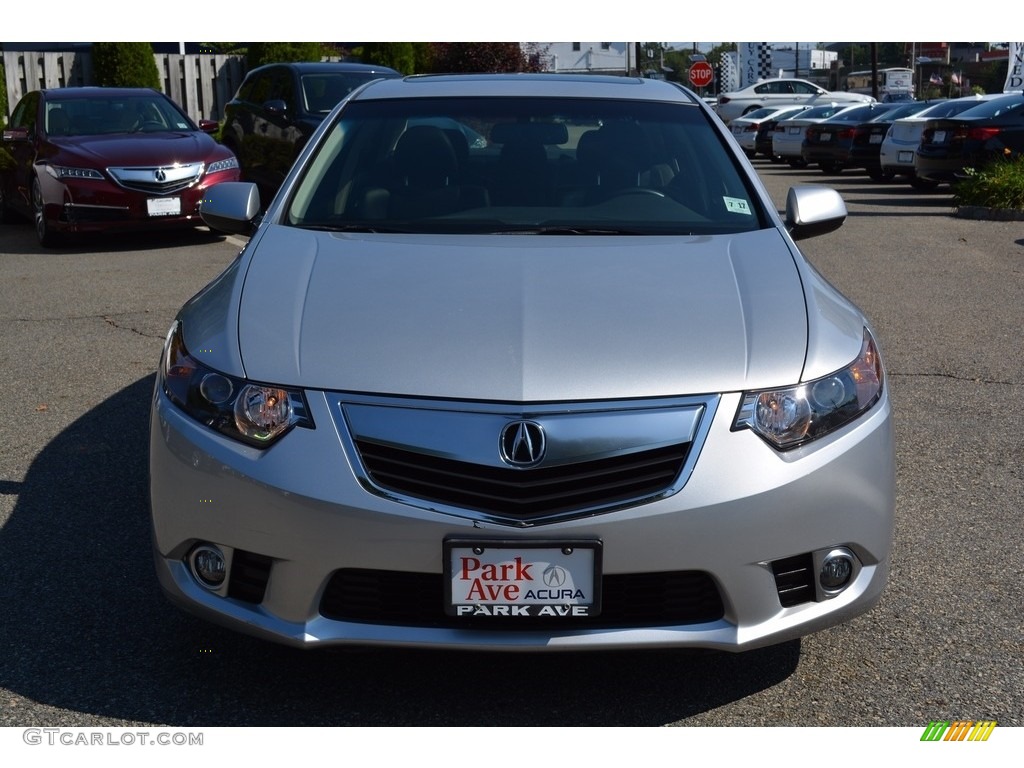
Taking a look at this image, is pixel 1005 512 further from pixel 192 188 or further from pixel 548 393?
pixel 192 188

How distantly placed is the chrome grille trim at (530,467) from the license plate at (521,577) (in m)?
0.06

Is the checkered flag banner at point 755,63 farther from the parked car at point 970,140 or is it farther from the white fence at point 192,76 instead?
the parked car at point 970,140

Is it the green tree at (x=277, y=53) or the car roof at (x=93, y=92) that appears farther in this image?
the green tree at (x=277, y=53)

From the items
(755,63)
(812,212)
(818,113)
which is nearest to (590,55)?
(755,63)

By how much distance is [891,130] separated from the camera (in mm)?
18219

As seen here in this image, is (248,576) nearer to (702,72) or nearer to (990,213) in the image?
(990,213)

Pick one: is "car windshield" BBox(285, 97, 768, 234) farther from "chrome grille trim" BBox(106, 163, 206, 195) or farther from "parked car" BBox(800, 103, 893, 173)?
"parked car" BBox(800, 103, 893, 173)

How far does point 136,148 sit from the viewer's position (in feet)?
39.2

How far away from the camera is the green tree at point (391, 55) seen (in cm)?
3014

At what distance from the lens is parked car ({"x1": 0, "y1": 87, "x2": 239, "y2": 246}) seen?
38.3 ft

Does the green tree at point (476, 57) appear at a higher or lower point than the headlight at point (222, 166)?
lower

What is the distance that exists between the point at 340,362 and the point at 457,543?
54 cm

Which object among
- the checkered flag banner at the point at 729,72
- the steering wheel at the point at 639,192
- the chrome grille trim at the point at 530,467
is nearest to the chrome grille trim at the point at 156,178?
the steering wheel at the point at 639,192

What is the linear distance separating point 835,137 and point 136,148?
1322 cm
